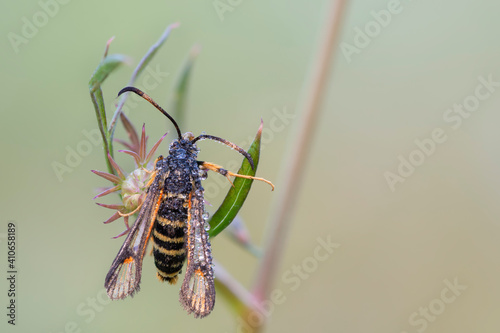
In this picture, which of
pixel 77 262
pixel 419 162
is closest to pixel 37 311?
pixel 77 262

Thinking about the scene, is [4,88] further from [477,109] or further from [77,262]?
[477,109]

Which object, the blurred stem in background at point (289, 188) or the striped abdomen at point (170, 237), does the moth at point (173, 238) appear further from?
the blurred stem in background at point (289, 188)

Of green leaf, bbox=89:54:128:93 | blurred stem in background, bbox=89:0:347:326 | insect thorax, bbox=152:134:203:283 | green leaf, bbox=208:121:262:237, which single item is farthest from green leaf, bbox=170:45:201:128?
green leaf, bbox=208:121:262:237

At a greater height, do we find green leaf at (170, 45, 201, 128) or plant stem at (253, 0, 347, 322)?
green leaf at (170, 45, 201, 128)

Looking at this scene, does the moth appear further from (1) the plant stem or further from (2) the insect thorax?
(1) the plant stem

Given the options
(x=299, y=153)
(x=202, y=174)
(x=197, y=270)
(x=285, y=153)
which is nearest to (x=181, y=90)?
(x=202, y=174)
